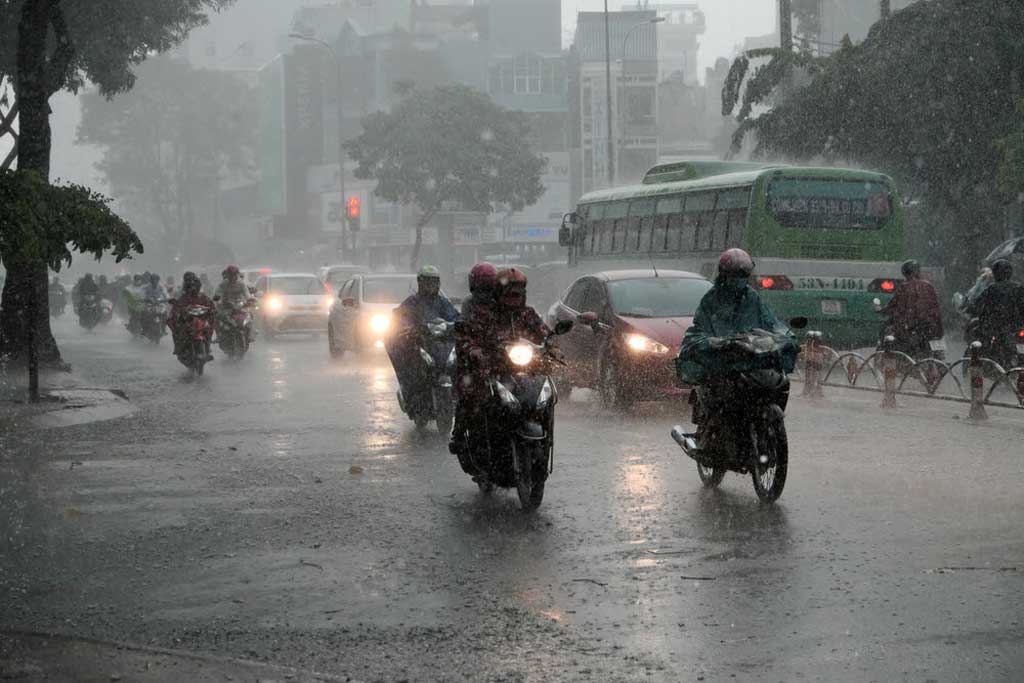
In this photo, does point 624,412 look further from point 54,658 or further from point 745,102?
point 745,102

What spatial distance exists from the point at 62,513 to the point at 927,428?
27.1 ft

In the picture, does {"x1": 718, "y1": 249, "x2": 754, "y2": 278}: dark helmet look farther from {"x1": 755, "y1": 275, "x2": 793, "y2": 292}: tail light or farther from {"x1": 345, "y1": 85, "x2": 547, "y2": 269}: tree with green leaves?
{"x1": 345, "y1": 85, "x2": 547, "y2": 269}: tree with green leaves

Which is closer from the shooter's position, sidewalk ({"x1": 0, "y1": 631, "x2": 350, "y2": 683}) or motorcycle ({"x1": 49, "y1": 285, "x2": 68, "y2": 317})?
sidewalk ({"x1": 0, "y1": 631, "x2": 350, "y2": 683})

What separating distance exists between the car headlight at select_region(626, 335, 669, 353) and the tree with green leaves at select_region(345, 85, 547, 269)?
47771 millimetres

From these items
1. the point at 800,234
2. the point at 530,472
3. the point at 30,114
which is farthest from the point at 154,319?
the point at 530,472

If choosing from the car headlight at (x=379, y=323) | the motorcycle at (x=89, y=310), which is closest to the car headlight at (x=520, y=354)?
the car headlight at (x=379, y=323)

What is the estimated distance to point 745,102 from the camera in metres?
36.4

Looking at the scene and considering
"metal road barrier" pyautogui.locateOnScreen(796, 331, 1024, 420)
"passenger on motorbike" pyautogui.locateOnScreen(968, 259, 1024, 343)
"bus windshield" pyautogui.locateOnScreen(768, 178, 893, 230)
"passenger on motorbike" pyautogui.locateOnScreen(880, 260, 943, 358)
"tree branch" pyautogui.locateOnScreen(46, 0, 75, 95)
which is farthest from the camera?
"bus windshield" pyautogui.locateOnScreen(768, 178, 893, 230)

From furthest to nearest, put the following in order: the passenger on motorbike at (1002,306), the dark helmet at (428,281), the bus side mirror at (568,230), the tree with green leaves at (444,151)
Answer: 1. the tree with green leaves at (444,151)
2. the bus side mirror at (568,230)
3. the passenger on motorbike at (1002,306)
4. the dark helmet at (428,281)

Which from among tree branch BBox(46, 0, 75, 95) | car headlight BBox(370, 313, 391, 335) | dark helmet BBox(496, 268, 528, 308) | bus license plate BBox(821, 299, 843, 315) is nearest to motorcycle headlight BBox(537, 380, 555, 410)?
dark helmet BBox(496, 268, 528, 308)

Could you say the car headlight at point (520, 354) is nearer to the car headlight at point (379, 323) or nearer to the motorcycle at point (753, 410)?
the motorcycle at point (753, 410)

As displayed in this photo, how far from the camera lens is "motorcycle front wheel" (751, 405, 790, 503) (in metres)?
9.89

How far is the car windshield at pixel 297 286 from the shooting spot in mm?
36625

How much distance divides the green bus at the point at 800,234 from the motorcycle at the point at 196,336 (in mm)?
8440
